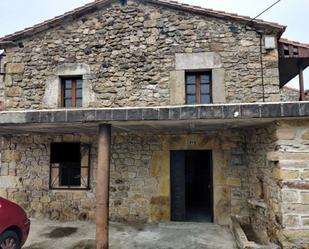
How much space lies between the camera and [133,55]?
7531 mm

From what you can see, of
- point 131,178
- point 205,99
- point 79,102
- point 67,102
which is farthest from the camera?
point 67,102

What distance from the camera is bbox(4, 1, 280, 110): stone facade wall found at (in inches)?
277

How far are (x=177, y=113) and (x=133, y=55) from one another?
389cm

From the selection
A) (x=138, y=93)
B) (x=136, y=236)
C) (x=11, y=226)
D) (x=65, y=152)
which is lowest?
(x=136, y=236)

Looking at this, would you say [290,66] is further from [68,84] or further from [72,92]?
[68,84]

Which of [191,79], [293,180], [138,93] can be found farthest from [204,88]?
[293,180]

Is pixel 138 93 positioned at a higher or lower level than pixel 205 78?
lower

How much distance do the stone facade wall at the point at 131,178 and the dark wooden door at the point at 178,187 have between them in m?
0.26

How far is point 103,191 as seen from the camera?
457 centimetres

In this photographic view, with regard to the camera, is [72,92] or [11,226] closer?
[11,226]

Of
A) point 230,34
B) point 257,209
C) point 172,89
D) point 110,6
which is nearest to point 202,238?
point 257,209

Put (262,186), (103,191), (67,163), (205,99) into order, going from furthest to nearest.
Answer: (67,163) → (205,99) → (262,186) → (103,191)

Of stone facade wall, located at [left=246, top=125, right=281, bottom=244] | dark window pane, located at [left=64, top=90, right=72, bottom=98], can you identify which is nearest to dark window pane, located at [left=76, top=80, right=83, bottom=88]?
dark window pane, located at [left=64, top=90, right=72, bottom=98]

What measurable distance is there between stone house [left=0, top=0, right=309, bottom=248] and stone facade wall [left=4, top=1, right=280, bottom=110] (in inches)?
1.1
